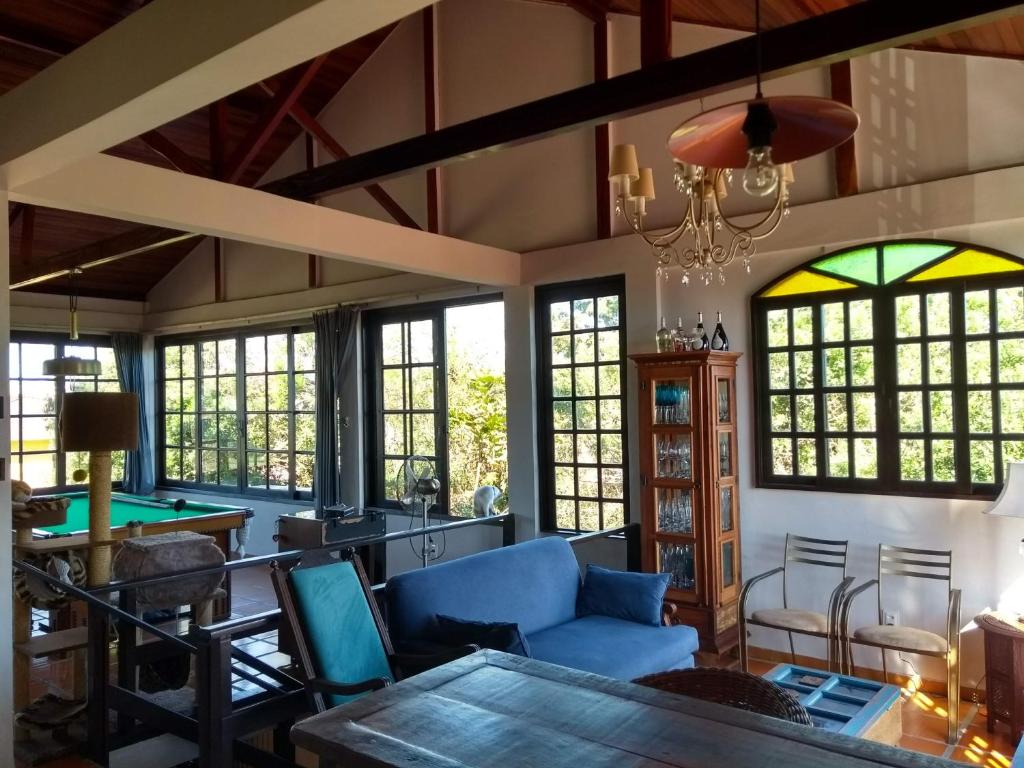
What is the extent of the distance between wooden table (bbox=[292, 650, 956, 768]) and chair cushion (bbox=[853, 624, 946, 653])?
8.63 feet

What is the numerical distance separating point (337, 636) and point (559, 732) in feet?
5.07

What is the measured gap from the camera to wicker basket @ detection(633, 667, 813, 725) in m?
2.28

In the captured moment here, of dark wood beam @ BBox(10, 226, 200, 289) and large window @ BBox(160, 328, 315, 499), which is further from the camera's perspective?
large window @ BBox(160, 328, 315, 499)

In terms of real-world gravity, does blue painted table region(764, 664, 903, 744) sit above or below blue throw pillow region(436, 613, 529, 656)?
below

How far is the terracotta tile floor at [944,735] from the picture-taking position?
3.79m

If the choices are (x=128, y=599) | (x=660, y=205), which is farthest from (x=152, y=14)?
(x=660, y=205)

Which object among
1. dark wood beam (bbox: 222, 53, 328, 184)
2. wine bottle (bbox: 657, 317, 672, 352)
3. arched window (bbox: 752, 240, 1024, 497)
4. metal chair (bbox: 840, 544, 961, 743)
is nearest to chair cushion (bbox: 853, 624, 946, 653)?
metal chair (bbox: 840, 544, 961, 743)

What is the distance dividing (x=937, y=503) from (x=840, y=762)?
11.0ft

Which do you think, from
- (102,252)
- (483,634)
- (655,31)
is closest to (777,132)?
(483,634)

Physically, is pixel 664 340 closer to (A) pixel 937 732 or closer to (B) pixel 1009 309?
(B) pixel 1009 309

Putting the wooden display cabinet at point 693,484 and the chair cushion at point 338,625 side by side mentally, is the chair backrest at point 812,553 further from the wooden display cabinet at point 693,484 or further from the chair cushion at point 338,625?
the chair cushion at point 338,625

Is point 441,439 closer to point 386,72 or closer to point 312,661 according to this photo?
point 386,72

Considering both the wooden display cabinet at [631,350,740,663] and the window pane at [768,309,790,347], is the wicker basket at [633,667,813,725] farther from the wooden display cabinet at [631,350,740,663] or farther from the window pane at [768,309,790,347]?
the window pane at [768,309,790,347]

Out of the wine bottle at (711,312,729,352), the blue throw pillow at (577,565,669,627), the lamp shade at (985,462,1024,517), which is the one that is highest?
the wine bottle at (711,312,729,352)
